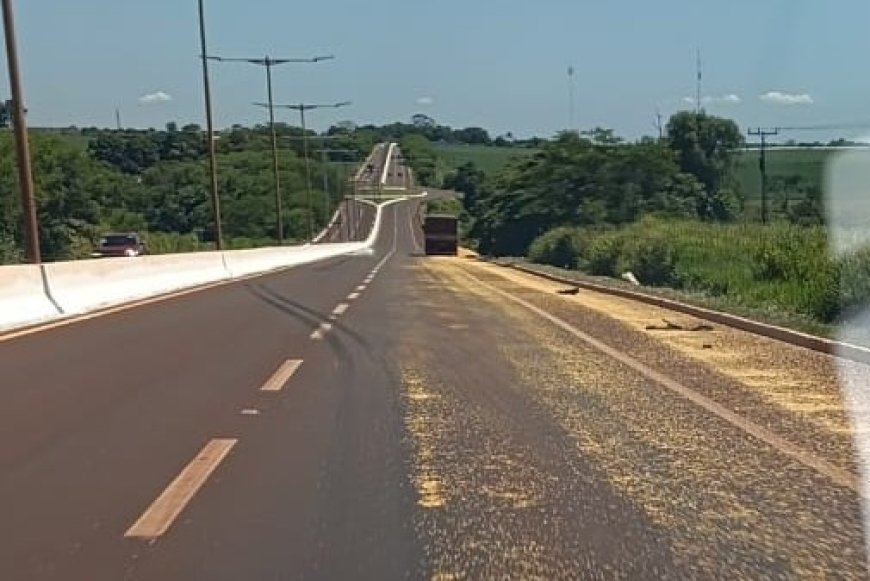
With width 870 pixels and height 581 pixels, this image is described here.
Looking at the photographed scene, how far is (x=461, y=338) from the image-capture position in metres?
16.8

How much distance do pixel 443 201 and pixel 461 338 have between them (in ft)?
524

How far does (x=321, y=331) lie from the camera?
17.6 m

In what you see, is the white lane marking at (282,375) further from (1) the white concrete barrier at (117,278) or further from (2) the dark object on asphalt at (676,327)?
(1) the white concrete barrier at (117,278)

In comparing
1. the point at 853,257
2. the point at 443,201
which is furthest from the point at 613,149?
the point at 443,201

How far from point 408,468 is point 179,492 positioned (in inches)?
58.0

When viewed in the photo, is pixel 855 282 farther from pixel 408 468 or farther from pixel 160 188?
pixel 160 188

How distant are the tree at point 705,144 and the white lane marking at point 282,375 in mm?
78896

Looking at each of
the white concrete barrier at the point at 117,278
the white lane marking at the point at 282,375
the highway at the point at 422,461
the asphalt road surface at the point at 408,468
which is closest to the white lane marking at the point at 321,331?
the highway at the point at 422,461

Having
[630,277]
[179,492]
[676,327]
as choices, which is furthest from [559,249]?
[179,492]

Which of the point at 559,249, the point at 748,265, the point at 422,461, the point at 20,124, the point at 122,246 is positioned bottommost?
the point at 559,249

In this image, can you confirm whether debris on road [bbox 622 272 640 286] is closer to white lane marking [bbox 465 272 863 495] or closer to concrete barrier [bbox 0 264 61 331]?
white lane marking [bbox 465 272 863 495]

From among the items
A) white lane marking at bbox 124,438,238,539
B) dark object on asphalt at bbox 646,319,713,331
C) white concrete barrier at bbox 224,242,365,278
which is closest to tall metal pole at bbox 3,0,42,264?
dark object on asphalt at bbox 646,319,713,331

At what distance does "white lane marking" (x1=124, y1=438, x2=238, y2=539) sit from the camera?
6309 mm

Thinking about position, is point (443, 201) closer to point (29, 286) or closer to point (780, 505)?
point (29, 286)
